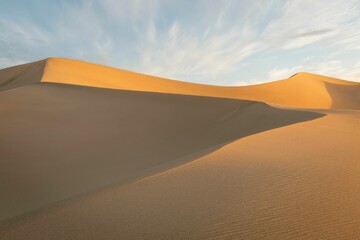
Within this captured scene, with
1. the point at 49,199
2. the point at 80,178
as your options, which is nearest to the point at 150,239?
the point at 49,199

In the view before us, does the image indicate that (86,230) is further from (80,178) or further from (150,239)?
(80,178)

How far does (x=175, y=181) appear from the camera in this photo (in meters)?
3.66

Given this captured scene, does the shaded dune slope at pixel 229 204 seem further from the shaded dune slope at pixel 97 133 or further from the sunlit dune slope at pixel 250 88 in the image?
the sunlit dune slope at pixel 250 88

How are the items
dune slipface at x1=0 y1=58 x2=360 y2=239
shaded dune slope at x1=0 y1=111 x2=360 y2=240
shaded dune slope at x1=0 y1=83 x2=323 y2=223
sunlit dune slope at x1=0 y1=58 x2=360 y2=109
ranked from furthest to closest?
sunlit dune slope at x1=0 y1=58 x2=360 y2=109
shaded dune slope at x1=0 y1=83 x2=323 y2=223
dune slipface at x1=0 y1=58 x2=360 y2=239
shaded dune slope at x1=0 y1=111 x2=360 y2=240

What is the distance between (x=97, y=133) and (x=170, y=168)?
5.95m

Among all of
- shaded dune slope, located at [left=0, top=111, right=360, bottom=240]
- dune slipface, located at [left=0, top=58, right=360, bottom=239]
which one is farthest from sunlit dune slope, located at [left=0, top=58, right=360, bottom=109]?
shaded dune slope, located at [left=0, top=111, right=360, bottom=240]

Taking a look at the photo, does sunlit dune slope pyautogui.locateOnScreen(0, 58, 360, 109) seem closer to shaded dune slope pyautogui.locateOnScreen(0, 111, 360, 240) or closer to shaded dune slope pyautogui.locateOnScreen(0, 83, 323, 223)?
shaded dune slope pyautogui.locateOnScreen(0, 83, 323, 223)

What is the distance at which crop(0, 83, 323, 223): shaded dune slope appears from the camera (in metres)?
6.33

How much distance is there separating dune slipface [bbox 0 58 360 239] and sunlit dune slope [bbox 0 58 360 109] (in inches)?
→ 487

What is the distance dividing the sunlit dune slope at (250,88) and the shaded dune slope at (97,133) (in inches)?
487

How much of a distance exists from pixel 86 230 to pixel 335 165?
313cm

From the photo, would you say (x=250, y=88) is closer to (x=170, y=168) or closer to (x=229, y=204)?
(x=170, y=168)

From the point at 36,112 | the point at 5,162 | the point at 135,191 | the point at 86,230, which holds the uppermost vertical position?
the point at 36,112

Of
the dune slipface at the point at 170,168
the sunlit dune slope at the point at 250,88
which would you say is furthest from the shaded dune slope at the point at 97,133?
the sunlit dune slope at the point at 250,88
